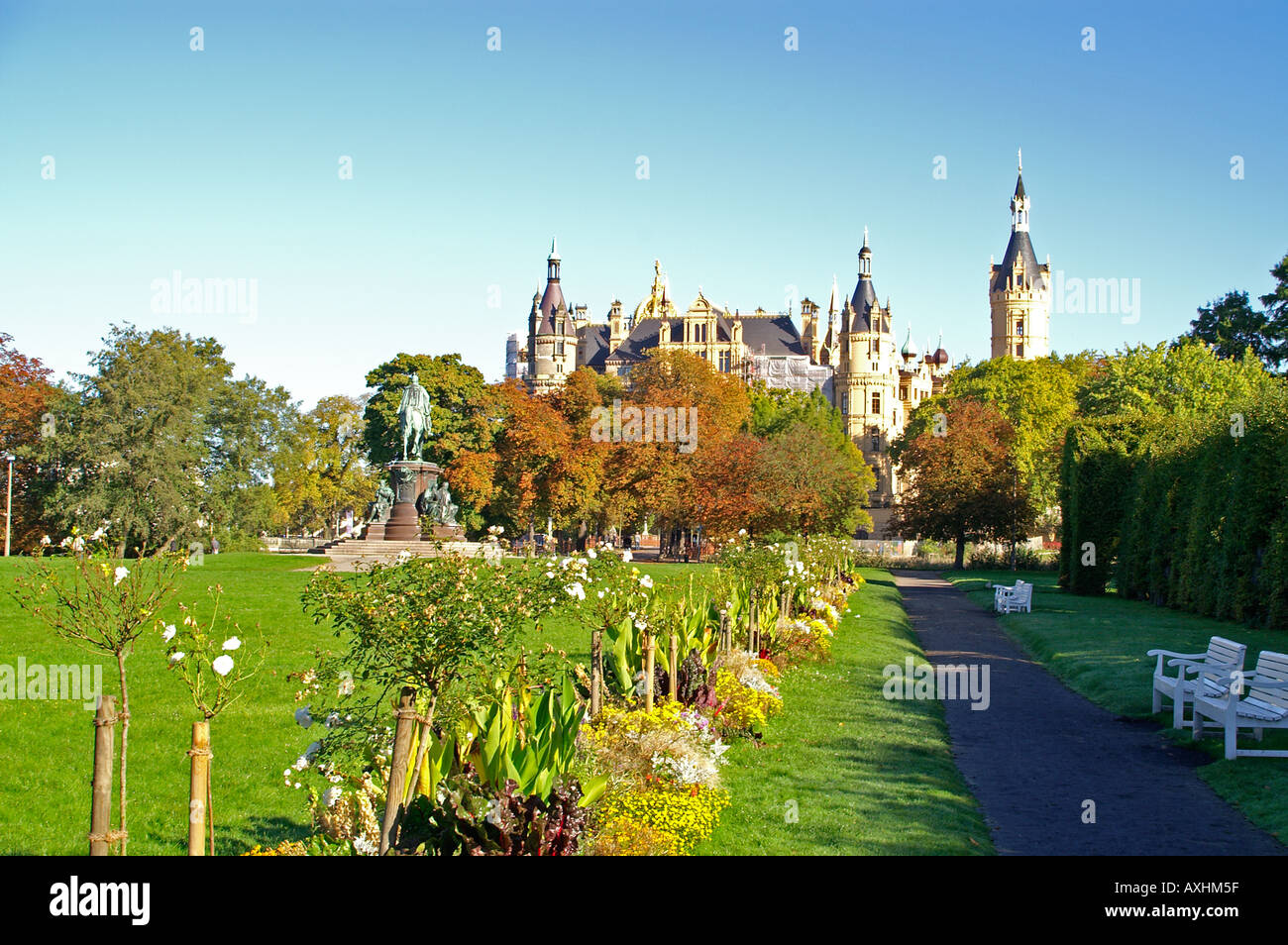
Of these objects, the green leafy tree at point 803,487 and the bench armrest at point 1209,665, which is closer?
the bench armrest at point 1209,665

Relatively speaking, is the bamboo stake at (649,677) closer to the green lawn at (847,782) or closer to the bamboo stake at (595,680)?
the bamboo stake at (595,680)

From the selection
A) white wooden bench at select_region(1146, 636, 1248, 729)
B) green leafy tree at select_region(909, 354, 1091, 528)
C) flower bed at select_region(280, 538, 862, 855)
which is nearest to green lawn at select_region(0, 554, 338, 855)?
flower bed at select_region(280, 538, 862, 855)

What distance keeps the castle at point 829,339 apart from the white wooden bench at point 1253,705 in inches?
3801

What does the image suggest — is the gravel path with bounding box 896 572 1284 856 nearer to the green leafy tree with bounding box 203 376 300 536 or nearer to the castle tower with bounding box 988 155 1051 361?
the green leafy tree with bounding box 203 376 300 536

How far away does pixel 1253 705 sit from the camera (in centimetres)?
1037

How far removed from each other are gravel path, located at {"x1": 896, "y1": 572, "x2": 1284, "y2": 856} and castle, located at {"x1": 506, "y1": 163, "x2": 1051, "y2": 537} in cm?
9454

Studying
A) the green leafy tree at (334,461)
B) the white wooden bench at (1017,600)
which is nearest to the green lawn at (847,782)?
the white wooden bench at (1017,600)

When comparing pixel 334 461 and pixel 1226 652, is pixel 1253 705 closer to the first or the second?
pixel 1226 652

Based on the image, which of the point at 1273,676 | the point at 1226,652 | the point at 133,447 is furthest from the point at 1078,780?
the point at 133,447

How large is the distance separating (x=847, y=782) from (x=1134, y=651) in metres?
10.9

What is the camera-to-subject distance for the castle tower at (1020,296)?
379 ft
